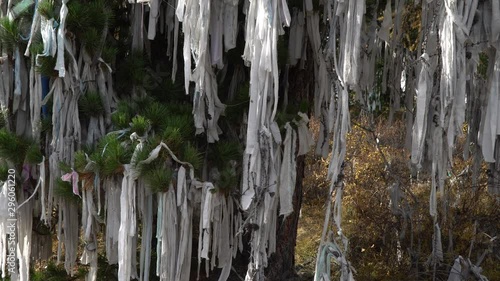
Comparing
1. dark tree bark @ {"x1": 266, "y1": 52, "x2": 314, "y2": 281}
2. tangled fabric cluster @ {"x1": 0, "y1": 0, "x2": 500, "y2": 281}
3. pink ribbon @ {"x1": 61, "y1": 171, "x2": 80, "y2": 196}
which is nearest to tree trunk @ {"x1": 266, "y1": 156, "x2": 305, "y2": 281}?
dark tree bark @ {"x1": 266, "y1": 52, "x2": 314, "y2": 281}

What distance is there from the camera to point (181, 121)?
2.50m

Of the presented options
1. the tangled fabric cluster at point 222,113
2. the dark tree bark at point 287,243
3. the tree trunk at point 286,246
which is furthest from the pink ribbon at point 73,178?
the tree trunk at point 286,246

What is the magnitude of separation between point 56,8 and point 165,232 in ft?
3.22

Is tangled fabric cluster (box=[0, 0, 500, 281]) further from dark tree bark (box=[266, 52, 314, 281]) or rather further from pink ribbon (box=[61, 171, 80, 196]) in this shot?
dark tree bark (box=[266, 52, 314, 281])

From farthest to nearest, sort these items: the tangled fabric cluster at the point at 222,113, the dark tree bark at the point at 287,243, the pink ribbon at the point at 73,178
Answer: the dark tree bark at the point at 287,243, the pink ribbon at the point at 73,178, the tangled fabric cluster at the point at 222,113

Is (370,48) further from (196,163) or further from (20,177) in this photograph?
(20,177)

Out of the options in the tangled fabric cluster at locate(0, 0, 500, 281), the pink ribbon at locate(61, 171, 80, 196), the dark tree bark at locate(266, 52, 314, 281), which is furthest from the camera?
the dark tree bark at locate(266, 52, 314, 281)

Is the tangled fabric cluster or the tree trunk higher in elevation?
the tangled fabric cluster

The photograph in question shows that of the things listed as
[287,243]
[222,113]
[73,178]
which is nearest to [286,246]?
[287,243]

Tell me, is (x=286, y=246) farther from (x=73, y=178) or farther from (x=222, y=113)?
(x=73, y=178)

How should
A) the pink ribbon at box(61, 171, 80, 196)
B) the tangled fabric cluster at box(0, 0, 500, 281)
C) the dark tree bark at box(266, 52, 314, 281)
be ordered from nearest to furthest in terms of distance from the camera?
the tangled fabric cluster at box(0, 0, 500, 281), the pink ribbon at box(61, 171, 80, 196), the dark tree bark at box(266, 52, 314, 281)

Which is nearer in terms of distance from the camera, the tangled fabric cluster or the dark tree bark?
the tangled fabric cluster

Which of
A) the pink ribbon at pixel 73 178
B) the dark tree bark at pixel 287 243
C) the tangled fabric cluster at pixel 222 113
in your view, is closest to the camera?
the tangled fabric cluster at pixel 222 113

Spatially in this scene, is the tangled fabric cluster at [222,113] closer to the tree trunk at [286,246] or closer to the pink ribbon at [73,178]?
the pink ribbon at [73,178]
